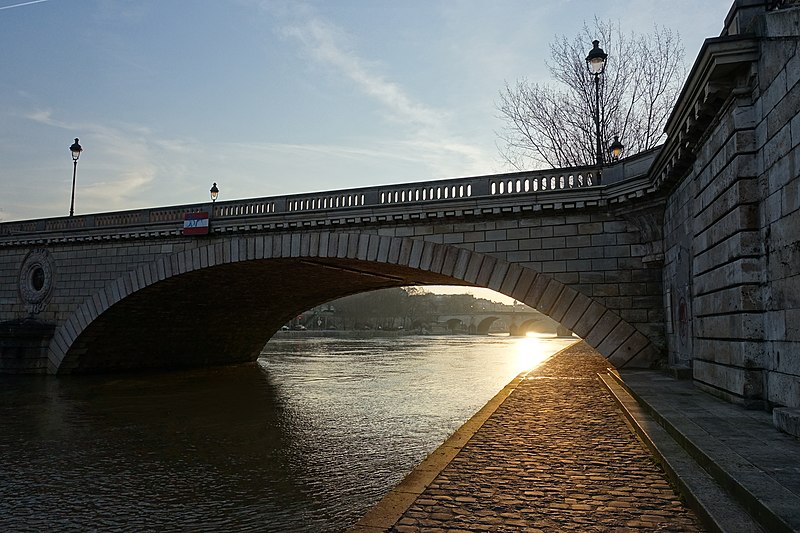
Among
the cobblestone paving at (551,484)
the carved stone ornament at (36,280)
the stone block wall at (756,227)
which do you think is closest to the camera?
the cobblestone paving at (551,484)

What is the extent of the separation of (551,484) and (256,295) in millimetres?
23937

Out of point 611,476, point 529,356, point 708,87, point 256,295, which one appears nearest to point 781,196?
point 708,87

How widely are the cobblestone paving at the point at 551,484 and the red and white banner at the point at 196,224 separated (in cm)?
1523

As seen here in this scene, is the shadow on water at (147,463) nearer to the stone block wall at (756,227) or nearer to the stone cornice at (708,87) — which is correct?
the stone block wall at (756,227)

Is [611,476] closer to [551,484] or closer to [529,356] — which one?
[551,484]

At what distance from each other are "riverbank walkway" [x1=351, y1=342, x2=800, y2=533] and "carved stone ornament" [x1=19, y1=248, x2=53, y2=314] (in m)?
22.1

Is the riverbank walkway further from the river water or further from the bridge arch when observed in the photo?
the bridge arch

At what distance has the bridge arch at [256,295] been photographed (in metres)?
16.7

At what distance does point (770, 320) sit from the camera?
817cm

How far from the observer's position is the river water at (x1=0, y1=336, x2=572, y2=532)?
6.99 meters

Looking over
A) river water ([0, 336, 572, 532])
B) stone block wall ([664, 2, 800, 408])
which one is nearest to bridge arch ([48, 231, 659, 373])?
river water ([0, 336, 572, 532])

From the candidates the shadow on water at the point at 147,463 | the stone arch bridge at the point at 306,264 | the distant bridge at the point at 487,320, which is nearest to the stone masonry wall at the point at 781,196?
the shadow on water at the point at 147,463

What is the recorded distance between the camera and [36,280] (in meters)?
26.3

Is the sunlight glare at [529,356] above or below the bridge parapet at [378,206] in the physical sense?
below
